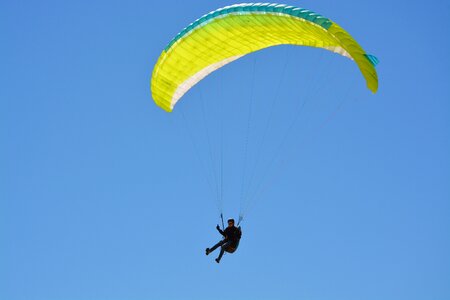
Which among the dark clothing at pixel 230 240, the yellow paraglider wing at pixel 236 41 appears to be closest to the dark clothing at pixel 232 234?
the dark clothing at pixel 230 240

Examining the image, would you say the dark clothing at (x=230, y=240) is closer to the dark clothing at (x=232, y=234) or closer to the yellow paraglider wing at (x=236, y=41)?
the dark clothing at (x=232, y=234)

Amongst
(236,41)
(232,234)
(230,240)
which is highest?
(236,41)

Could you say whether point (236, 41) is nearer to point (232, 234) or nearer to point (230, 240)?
point (232, 234)

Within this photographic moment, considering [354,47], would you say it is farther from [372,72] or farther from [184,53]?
[184,53]

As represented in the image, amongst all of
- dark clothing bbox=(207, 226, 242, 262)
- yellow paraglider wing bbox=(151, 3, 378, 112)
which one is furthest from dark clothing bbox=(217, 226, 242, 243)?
yellow paraglider wing bbox=(151, 3, 378, 112)

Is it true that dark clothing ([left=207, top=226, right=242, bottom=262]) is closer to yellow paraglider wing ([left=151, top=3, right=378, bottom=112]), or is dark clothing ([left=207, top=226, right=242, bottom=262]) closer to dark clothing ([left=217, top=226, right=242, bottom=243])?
dark clothing ([left=217, top=226, right=242, bottom=243])

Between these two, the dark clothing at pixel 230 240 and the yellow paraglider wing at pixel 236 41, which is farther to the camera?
the dark clothing at pixel 230 240

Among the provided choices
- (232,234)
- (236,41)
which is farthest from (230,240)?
(236,41)

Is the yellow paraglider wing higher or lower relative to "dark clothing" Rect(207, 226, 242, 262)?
higher

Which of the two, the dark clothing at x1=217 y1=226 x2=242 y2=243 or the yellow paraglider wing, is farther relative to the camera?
the dark clothing at x1=217 y1=226 x2=242 y2=243

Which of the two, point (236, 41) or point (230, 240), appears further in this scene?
point (236, 41)

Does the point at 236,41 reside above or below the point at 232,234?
above

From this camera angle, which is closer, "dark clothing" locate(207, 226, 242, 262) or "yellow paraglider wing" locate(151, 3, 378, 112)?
"yellow paraglider wing" locate(151, 3, 378, 112)

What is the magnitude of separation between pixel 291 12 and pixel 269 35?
2.22 m
